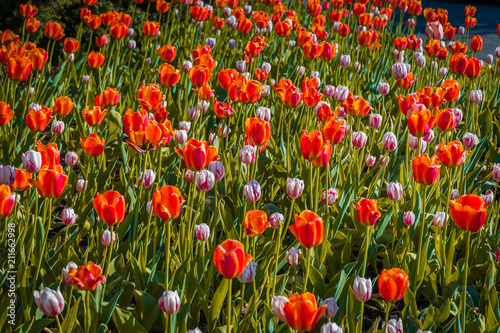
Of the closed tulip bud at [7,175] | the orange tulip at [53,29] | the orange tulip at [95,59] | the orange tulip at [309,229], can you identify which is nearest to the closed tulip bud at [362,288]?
the orange tulip at [309,229]

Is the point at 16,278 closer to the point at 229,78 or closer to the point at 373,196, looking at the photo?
the point at 229,78

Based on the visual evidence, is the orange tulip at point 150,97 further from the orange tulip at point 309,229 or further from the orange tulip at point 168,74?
the orange tulip at point 309,229

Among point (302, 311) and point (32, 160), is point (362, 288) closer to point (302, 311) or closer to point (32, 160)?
point (302, 311)

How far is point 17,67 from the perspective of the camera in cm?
262

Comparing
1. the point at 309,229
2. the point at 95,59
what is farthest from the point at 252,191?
the point at 95,59

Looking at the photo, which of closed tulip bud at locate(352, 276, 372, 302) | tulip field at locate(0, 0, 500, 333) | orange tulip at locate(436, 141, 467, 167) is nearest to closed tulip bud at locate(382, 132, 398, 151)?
tulip field at locate(0, 0, 500, 333)

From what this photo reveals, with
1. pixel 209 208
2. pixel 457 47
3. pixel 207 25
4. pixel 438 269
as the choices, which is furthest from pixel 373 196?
pixel 207 25

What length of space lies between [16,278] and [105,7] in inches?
135

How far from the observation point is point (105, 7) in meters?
4.82

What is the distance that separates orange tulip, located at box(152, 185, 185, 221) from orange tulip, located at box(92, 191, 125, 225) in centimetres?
10

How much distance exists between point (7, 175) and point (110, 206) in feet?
1.39

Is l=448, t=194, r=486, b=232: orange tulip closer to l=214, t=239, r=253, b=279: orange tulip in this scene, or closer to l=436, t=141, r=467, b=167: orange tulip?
l=436, t=141, r=467, b=167: orange tulip

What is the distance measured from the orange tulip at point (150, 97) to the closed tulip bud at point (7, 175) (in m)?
0.68

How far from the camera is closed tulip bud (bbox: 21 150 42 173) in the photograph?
173 centimetres
